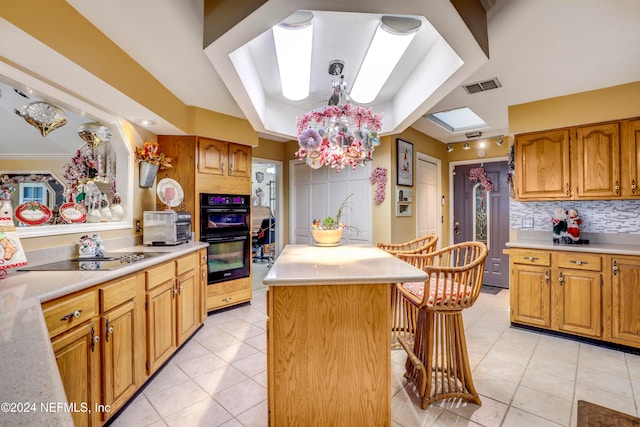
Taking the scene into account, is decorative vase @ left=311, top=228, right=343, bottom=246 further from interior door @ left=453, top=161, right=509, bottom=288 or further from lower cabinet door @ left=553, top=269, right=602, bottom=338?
interior door @ left=453, top=161, right=509, bottom=288

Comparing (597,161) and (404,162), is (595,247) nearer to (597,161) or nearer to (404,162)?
(597,161)

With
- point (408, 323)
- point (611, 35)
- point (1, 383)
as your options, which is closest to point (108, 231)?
point (1, 383)

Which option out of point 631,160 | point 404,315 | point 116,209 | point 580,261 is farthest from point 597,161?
point 116,209

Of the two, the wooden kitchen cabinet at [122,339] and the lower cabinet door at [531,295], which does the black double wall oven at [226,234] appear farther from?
the lower cabinet door at [531,295]

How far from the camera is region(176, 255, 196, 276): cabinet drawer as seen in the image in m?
2.57

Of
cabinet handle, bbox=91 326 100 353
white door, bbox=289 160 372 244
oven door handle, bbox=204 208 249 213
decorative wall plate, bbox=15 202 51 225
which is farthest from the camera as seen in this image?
white door, bbox=289 160 372 244

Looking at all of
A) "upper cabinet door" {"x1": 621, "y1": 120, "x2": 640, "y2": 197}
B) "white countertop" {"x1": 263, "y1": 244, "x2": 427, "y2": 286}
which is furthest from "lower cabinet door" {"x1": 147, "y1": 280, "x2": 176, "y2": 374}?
"upper cabinet door" {"x1": 621, "y1": 120, "x2": 640, "y2": 197}

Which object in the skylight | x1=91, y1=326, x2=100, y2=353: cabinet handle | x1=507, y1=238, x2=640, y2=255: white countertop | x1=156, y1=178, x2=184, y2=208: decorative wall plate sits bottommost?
x1=91, y1=326, x2=100, y2=353: cabinet handle

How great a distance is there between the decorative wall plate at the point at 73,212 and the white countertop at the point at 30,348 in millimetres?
700

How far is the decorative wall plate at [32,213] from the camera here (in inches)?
73.4

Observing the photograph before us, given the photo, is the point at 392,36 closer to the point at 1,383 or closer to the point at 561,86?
the point at 561,86

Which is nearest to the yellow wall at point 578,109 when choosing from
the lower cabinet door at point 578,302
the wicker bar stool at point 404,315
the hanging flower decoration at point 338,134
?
the lower cabinet door at point 578,302

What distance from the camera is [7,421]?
435mm

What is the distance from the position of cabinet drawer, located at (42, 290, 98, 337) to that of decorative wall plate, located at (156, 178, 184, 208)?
168cm
